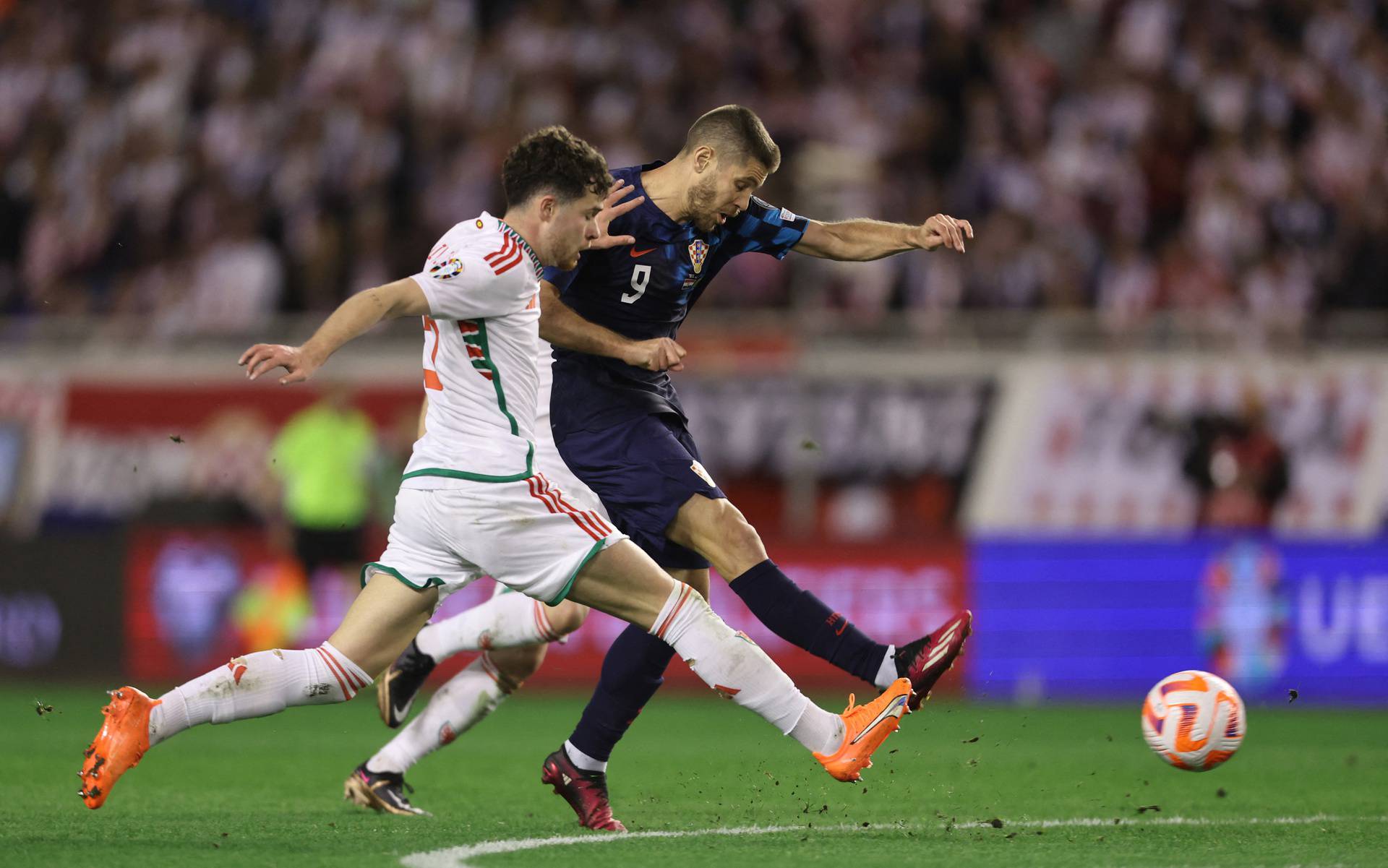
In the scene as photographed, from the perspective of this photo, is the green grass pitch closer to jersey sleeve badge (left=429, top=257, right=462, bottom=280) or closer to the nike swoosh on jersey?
the nike swoosh on jersey

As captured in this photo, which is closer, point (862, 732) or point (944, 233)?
point (862, 732)

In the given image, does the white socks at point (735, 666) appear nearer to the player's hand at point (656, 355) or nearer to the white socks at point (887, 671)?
the white socks at point (887, 671)

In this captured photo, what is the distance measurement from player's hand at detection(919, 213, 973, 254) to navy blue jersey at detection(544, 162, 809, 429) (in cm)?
63

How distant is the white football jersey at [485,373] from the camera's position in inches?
217

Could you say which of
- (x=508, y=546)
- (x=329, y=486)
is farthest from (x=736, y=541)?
(x=329, y=486)

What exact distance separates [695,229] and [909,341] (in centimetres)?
779

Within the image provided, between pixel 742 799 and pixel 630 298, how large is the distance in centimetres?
206

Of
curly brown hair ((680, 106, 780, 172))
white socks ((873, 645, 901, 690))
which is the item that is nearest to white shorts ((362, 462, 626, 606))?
white socks ((873, 645, 901, 690))

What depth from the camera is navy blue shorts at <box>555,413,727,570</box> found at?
6.22m

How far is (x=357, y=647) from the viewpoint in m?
5.62

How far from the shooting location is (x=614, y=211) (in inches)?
244

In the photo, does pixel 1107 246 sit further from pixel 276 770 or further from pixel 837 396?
pixel 276 770

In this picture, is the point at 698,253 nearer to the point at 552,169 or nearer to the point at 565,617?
the point at 552,169

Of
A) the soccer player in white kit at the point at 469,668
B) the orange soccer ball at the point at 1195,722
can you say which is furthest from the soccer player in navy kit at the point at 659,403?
the orange soccer ball at the point at 1195,722
